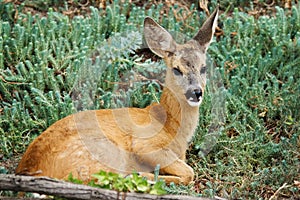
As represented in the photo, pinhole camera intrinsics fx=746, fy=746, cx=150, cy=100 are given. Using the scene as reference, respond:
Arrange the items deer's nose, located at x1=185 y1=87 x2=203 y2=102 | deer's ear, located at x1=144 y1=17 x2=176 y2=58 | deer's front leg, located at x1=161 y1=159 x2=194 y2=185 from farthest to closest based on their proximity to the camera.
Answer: deer's ear, located at x1=144 y1=17 x2=176 y2=58, deer's front leg, located at x1=161 y1=159 x2=194 y2=185, deer's nose, located at x1=185 y1=87 x2=203 y2=102

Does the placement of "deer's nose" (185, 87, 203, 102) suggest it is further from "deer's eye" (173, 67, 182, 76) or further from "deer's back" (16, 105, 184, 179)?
"deer's back" (16, 105, 184, 179)

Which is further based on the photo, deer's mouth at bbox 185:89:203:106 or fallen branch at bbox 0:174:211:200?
deer's mouth at bbox 185:89:203:106

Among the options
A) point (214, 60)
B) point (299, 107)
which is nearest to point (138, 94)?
point (214, 60)

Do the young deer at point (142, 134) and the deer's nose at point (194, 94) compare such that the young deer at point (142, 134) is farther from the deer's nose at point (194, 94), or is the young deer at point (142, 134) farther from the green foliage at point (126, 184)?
the green foliage at point (126, 184)

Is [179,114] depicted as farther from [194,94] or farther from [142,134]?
[142,134]

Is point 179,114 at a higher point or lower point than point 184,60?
lower

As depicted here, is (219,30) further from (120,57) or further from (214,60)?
(120,57)

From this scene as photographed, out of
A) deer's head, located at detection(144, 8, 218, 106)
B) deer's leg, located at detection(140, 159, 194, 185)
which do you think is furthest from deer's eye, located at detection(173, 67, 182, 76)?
deer's leg, located at detection(140, 159, 194, 185)

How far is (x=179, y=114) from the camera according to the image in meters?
6.36

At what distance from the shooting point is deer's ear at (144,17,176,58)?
6402 mm

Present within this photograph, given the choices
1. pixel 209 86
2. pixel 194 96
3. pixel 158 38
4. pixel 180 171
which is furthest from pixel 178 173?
pixel 209 86

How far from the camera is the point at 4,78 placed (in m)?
7.35

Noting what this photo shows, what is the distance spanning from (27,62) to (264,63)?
7.96ft

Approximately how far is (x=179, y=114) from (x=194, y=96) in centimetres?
27
